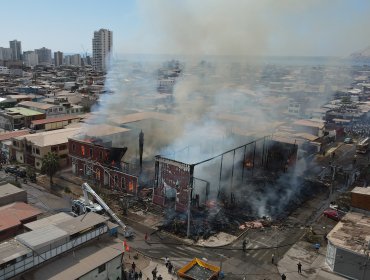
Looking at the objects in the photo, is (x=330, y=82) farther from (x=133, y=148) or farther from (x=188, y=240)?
(x=188, y=240)

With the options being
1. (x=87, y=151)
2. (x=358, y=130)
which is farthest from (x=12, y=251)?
(x=358, y=130)

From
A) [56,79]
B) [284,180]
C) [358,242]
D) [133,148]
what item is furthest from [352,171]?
[56,79]

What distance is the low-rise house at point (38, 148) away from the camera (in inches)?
1131

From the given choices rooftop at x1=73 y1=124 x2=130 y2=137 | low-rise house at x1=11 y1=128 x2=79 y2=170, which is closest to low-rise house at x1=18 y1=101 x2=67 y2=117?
low-rise house at x1=11 y1=128 x2=79 y2=170

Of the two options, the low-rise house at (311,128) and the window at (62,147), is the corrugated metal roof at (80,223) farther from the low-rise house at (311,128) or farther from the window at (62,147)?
the low-rise house at (311,128)

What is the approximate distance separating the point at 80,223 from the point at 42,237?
6.09ft

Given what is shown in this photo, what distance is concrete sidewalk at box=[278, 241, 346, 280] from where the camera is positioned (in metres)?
16.2

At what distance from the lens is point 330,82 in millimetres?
77812

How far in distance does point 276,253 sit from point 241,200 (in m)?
6.08

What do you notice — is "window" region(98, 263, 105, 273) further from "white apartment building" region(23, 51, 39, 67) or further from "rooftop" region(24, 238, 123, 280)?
"white apartment building" region(23, 51, 39, 67)

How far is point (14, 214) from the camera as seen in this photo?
→ 1716 cm

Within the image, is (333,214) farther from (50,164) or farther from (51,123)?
(51,123)

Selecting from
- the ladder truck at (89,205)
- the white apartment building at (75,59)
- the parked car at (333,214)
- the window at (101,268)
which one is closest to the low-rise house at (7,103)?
the ladder truck at (89,205)

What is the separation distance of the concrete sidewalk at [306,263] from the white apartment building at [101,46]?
96.4m
